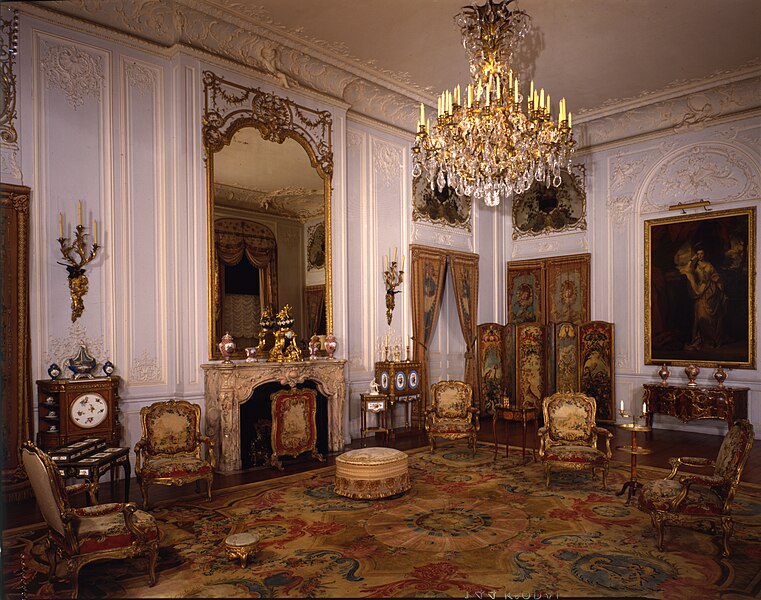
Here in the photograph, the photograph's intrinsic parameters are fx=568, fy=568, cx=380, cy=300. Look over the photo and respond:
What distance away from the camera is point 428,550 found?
4.16m

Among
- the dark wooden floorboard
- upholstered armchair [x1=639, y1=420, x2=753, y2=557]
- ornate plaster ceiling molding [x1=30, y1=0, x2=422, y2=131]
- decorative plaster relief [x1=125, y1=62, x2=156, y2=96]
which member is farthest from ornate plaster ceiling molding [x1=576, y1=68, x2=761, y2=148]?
decorative plaster relief [x1=125, y1=62, x2=156, y2=96]

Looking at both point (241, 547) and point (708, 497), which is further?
point (708, 497)

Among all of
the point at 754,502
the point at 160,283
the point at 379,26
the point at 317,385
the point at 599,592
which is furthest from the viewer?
the point at 317,385

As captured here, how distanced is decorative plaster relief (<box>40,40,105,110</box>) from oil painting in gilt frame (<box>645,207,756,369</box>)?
829 centimetres

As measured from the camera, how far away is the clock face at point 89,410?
541 centimetres

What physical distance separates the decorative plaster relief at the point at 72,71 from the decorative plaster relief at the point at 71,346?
7.64 ft

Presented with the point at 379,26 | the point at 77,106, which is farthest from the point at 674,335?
the point at 77,106

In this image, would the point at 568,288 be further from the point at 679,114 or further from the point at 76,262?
the point at 76,262

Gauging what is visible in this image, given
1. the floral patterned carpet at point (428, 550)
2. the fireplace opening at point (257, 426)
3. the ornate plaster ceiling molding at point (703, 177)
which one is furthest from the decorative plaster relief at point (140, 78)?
the ornate plaster ceiling molding at point (703, 177)

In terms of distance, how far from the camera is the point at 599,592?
348 centimetres

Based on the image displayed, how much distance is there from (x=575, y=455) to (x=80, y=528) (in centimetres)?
446

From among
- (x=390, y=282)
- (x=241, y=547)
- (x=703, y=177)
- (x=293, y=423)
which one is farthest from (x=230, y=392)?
(x=703, y=177)

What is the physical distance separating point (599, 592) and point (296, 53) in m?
6.84

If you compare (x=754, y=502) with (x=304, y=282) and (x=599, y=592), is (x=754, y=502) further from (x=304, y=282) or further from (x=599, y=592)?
(x=304, y=282)
